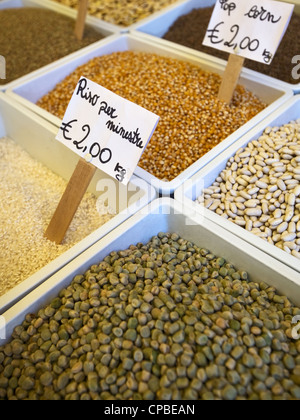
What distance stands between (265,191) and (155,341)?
60 centimetres

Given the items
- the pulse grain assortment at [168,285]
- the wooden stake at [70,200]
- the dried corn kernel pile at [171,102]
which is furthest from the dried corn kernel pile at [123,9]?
the wooden stake at [70,200]

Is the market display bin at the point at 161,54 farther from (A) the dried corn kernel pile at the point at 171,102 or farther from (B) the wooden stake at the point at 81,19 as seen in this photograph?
(B) the wooden stake at the point at 81,19

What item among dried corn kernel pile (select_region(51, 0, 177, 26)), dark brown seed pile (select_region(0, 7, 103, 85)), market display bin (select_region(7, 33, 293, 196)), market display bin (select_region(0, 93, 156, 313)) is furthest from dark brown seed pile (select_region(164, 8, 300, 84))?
market display bin (select_region(0, 93, 156, 313))

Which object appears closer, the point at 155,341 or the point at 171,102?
the point at 155,341

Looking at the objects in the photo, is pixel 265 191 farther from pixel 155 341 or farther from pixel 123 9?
pixel 123 9

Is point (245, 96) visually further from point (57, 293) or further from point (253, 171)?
point (57, 293)

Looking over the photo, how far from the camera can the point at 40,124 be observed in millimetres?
1441

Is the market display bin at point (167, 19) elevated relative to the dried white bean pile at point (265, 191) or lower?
elevated

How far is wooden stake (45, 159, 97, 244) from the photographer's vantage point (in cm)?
110

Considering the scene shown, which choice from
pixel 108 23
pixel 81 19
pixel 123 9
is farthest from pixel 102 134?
pixel 123 9

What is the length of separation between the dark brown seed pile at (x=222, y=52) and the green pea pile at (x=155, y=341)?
1071 mm

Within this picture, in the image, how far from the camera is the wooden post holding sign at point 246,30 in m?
1.36

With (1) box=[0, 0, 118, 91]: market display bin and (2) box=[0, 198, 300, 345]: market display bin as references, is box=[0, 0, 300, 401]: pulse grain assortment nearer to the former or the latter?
(2) box=[0, 198, 300, 345]: market display bin

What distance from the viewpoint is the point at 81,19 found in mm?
1964
